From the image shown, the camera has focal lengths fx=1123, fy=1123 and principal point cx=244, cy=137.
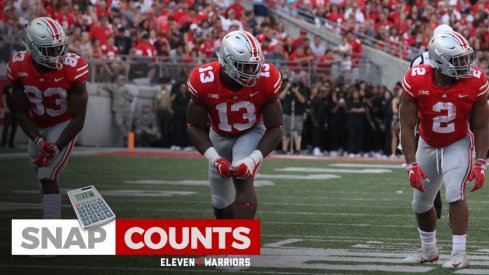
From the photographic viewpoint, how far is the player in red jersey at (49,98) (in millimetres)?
8531

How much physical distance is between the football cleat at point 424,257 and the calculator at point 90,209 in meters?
2.17

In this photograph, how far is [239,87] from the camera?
7.86m

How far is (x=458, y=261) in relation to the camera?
768 centimetres

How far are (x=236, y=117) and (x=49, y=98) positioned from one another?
1.62 m

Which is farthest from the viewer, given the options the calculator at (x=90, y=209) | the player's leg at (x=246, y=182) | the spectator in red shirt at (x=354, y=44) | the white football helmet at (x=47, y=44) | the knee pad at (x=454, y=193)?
the spectator in red shirt at (x=354, y=44)

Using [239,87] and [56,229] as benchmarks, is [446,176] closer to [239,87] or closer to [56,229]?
[239,87]

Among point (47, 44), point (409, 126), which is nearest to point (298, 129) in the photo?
point (47, 44)

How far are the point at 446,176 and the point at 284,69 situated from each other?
1655 cm

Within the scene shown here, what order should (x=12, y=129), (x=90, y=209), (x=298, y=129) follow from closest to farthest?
(x=90, y=209)
(x=12, y=129)
(x=298, y=129)

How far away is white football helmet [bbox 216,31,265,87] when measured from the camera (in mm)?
7586

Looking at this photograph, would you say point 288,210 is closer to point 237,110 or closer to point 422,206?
point 422,206

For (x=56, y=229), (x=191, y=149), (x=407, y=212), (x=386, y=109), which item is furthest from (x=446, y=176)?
(x=191, y=149)

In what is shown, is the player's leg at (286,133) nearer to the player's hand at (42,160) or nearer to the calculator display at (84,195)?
the player's hand at (42,160)

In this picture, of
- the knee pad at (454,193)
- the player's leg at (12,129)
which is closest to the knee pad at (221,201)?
the knee pad at (454,193)
